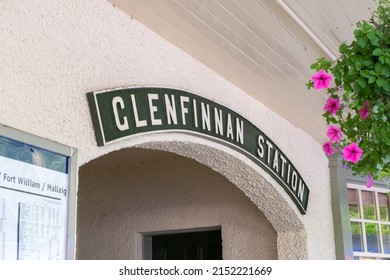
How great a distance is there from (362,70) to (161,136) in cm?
125

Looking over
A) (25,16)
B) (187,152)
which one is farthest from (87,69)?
(187,152)

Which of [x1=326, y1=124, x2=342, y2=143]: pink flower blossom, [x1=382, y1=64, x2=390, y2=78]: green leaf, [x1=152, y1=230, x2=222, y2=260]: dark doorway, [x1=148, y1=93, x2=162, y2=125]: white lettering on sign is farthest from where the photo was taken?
[x1=152, y1=230, x2=222, y2=260]: dark doorway

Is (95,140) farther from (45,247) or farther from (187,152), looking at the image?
(187,152)

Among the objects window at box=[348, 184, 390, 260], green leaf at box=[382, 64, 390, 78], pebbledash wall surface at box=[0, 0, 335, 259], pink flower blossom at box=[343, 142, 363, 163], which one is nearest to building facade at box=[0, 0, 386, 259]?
A: pebbledash wall surface at box=[0, 0, 335, 259]

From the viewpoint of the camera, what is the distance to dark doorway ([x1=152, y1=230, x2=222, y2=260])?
582 centimetres

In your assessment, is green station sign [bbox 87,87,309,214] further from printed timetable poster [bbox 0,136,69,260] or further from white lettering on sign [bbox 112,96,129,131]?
printed timetable poster [bbox 0,136,69,260]

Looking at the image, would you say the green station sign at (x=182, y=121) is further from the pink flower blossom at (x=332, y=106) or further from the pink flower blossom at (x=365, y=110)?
the pink flower blossom at (x=365, y=110)

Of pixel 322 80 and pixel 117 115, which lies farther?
pixel 117 115

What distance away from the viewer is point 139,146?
11.2 ft

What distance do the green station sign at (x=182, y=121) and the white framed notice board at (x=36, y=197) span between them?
285 millimetres

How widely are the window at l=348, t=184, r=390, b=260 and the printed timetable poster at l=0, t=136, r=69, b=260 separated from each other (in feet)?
12.0

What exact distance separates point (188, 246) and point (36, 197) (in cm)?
347

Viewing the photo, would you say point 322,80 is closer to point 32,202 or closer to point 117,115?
point 117,115

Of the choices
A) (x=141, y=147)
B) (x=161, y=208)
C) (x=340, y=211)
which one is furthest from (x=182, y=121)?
(x=340, y=211)
